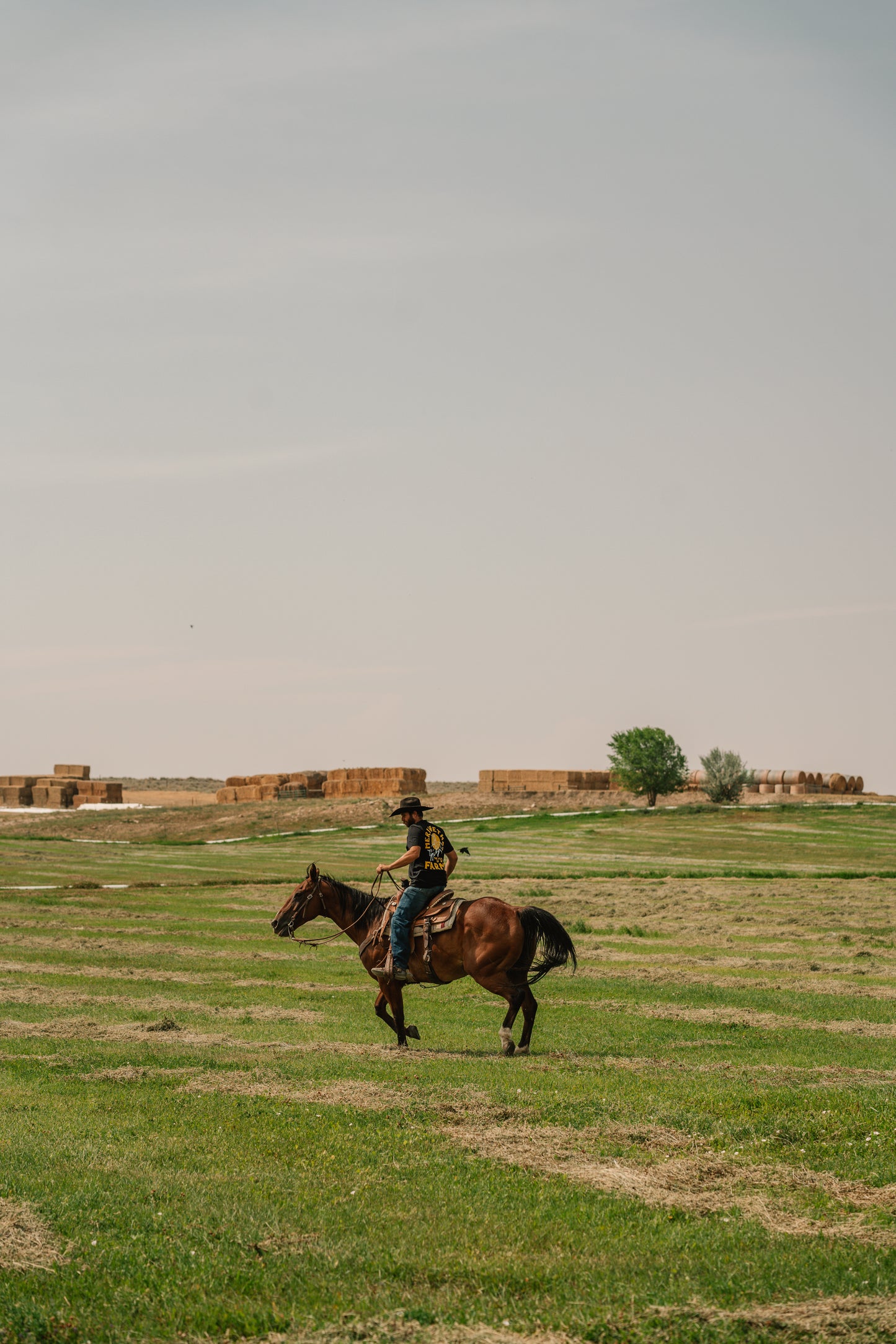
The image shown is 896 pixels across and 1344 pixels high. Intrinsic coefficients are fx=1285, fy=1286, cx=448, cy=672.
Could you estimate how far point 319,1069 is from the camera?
15.7m

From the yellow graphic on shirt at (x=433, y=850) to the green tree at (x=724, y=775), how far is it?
83119mm

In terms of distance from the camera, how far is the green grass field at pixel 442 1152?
806 centimetres

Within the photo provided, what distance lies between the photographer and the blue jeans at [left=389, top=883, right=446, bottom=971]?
17719 millimetres

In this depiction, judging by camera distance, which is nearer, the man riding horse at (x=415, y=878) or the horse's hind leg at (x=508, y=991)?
the horse's hind leg at (x=508, y=991)

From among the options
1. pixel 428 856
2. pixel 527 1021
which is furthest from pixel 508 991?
pixel 428 856

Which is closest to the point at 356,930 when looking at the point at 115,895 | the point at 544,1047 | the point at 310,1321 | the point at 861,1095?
the point at 544,1047

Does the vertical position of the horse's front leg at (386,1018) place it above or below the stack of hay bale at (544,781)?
below

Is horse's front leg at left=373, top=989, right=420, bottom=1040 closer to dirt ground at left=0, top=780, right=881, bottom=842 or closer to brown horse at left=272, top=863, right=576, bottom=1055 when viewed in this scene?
brown horse at left=272, top=863, right=576, bottom=1055

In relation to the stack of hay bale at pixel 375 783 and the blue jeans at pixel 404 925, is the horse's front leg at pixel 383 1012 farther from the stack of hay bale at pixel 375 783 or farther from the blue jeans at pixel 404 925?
the stack of hay bale at pixel 375 783

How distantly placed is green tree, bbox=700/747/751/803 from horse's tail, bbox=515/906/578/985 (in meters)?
83.1

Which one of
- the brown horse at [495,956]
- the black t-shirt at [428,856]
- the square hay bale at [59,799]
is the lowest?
the square hay bale at [59,799]

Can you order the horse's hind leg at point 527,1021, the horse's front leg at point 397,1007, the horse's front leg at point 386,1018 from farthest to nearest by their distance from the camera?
the horse's front leg at point 386,1018 < the horse's front leg at point 397,1007 < the horse's hind leg at point 527,1021

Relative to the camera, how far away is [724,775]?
3883 inches

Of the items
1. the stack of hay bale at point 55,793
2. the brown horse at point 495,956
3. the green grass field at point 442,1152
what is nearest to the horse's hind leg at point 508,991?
the brown horse at point 495,956
